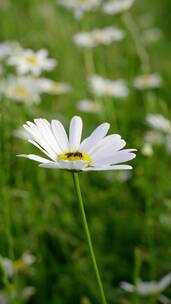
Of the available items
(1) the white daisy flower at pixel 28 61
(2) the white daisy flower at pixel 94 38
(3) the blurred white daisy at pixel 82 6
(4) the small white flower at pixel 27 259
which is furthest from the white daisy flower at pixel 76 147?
(3) the blurred white daisy at pixel 82 6

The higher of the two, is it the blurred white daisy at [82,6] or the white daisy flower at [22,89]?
the blurred white daisy at [82,6]

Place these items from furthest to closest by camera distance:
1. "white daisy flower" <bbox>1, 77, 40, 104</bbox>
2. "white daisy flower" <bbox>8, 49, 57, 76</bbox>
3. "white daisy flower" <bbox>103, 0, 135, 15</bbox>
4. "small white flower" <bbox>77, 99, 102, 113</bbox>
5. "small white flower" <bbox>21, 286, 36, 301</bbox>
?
"white daisy flower" <bbox>103, 0, 135, 15</bbox>, "small white flower" <bbox>77, 99, 102, 113</bbox>, "white daisy flower" <bbox>8, 49, 57, 76</bbox>, "white daisy flower" <bbox>1, 77, 40, 104</bbox>, "small white flower" <bbox>21, 286, 36, 301</bbox>

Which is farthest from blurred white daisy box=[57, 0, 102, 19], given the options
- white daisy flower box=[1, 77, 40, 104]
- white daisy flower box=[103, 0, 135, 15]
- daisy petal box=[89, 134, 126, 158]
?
daisy petal box=[89, 134, 126, 158]

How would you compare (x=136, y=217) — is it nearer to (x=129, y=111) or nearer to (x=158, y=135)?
(x=158, y=135)

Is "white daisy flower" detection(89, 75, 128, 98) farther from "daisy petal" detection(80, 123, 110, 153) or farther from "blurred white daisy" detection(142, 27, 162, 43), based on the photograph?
"daisy petal" detection(80, 123, 110, 153)

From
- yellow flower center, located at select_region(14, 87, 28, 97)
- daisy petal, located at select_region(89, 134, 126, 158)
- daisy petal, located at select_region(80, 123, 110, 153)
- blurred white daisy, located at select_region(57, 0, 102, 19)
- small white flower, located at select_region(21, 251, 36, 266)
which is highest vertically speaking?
blurred white daisy, located at select_region(57, 0, 102, 19)

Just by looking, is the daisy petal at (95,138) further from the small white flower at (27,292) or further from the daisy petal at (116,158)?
the small white flower at (27,292)

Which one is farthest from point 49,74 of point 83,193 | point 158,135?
point 83,193
